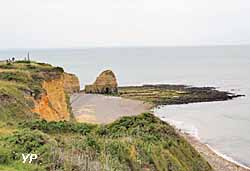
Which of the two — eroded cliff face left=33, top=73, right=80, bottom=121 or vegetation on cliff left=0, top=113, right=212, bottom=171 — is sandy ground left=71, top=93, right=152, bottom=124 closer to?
eroded cliff face left=33, top=73, right=80, bottom=121

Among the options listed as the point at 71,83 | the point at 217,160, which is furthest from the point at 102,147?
the point at 71,83

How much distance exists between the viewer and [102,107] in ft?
211

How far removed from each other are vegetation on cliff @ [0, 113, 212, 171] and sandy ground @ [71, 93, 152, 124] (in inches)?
1209

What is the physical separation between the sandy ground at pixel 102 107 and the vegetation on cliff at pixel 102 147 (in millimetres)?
30703

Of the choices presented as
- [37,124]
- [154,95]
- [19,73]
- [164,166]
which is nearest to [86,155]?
[164,166]

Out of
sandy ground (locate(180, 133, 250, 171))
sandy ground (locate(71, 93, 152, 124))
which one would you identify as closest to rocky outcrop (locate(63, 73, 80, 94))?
sandy ground (locate(71, 93, 152, 124))

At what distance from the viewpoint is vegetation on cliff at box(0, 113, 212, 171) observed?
12289mm

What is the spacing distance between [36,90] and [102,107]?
3334 centimetres

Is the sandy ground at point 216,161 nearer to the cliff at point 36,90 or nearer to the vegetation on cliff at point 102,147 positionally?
the vegetation on cliff at point 102,147

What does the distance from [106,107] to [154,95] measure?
57.0 feet

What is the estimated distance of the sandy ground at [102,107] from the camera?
56.8m

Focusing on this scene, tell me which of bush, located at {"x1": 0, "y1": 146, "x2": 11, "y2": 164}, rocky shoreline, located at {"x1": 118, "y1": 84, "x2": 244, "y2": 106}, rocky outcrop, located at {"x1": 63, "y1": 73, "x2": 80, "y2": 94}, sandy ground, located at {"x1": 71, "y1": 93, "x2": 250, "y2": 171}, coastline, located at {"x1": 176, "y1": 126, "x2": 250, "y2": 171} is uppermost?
rocky outcrop, located at {"x1": 63, "y1": 73, "x2": 80, "y2": 94}

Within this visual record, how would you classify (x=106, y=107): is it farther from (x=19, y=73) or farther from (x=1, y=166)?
(x=1, y=166)

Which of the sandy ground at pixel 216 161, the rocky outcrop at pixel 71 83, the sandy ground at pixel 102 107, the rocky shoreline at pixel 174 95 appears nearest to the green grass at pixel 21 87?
the sandy ground at pixel 216 161
